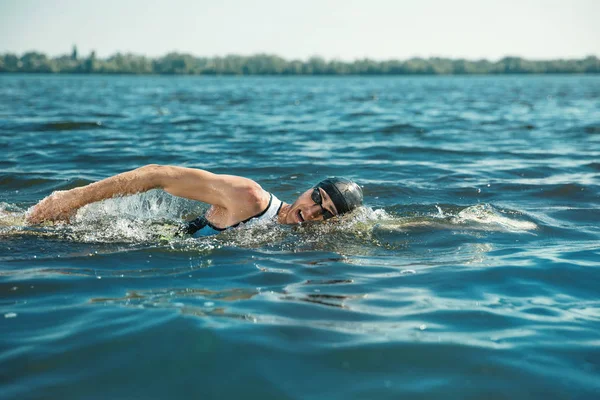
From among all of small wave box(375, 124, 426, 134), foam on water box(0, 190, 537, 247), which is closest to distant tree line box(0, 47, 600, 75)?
small wave box(375, 124, 426, 134)

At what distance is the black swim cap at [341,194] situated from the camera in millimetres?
6969

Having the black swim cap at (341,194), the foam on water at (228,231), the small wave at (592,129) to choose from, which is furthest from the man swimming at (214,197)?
the small wave at (592,129)

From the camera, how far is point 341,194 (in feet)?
22.9

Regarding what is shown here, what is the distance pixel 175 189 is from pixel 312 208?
1.42 meters

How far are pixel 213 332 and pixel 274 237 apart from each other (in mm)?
2690

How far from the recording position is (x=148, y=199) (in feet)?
26.9

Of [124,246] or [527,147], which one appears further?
[527,147]

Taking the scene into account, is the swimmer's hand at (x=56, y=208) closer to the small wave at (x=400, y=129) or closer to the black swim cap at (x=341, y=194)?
the black swim cap at (x=341, y=194)

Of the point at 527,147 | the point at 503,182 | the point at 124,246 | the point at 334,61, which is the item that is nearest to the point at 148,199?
the point at 124,246

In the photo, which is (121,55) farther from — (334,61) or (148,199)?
(148,199)

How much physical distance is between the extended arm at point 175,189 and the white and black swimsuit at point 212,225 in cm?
8

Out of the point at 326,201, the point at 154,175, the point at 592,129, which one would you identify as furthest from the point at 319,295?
the point at 592,129

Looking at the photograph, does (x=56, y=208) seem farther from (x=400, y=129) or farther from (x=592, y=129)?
(x=592, y=129)

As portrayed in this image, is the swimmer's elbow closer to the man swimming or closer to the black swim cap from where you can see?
the man swimming
